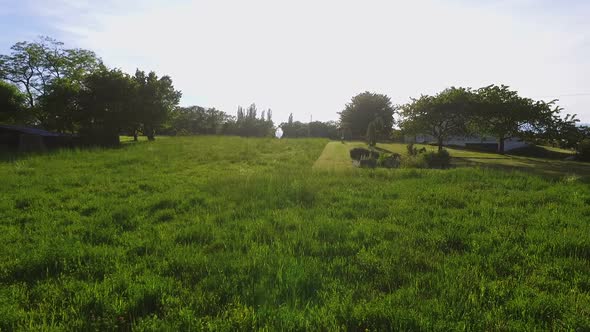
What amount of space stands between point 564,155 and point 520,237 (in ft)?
102

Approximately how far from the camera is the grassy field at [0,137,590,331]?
3.11 meters

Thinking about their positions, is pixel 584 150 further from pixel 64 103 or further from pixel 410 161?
pixel 64 103

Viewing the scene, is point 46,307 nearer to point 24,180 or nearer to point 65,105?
point 24,180

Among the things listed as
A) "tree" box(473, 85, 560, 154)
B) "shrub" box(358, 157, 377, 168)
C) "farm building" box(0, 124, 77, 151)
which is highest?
"tree" box(473, 85, 560, 154)

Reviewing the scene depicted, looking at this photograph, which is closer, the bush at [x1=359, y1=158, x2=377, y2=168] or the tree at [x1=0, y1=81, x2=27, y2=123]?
the bush at [x1=359, y1=158, x2=377, y2=168]

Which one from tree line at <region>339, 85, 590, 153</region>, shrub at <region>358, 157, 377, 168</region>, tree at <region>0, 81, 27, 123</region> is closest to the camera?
shrub at <region>358, 157, 377, 168</region>

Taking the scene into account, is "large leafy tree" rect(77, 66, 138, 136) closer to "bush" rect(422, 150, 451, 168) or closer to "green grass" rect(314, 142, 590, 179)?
"green grass" rect(314, 142, 590, 179)

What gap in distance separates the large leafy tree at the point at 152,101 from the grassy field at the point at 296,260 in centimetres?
2672

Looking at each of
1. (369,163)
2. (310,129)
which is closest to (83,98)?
(369,163)

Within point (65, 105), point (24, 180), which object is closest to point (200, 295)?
point (24, 180)

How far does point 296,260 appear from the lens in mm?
4230

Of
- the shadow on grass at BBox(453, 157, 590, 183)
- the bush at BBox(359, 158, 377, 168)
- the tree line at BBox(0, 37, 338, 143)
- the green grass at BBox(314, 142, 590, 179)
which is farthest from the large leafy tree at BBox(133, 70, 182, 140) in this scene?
the shadow on grass at BBox(453, 157, 590, 183)

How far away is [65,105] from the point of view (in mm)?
28203

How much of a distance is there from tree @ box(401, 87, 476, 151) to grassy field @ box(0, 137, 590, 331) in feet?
56.4
